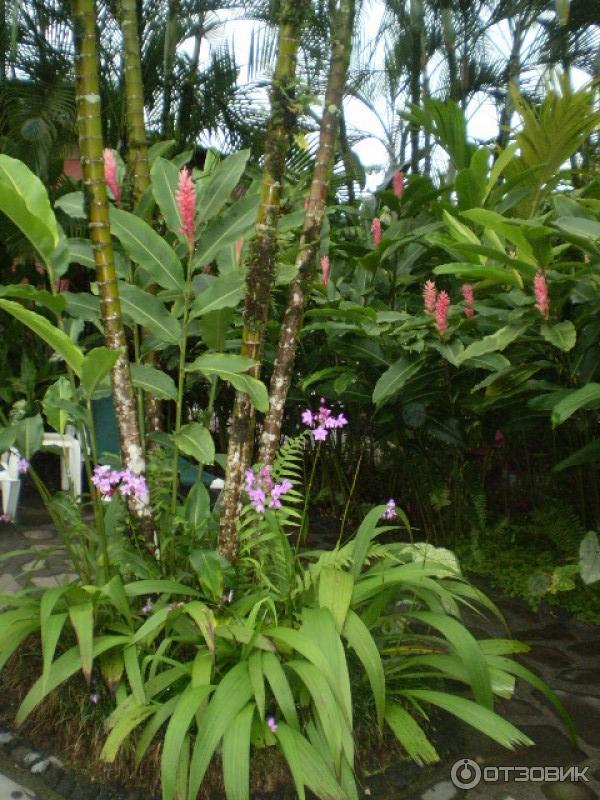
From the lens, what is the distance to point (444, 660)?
215 centimetres

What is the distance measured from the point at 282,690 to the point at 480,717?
525 mm

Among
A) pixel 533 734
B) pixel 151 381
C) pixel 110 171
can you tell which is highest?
pixel 110 171

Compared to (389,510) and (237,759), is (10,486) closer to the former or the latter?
(389,510)

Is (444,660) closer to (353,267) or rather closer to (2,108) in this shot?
(353,267)

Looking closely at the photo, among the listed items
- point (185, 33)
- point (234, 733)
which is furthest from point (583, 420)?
point (185, 33)

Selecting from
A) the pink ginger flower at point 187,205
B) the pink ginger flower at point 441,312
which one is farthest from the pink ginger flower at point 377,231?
the pink ginger flower at point 187,205

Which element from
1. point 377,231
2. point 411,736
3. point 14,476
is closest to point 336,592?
point 411,736

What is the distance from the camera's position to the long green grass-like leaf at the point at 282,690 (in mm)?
1781

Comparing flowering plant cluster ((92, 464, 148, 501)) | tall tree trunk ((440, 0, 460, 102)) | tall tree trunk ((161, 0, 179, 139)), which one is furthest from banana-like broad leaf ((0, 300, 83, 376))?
tall tree trunk ((440, 0, 460, 102))

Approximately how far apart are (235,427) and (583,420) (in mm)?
1354

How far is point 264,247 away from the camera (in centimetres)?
220

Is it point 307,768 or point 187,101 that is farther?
point 187,101

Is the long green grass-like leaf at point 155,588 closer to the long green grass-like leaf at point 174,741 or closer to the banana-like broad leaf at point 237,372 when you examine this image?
the long green grass-like leaf at point 174,741

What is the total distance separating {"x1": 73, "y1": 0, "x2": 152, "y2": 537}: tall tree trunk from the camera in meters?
2.17
